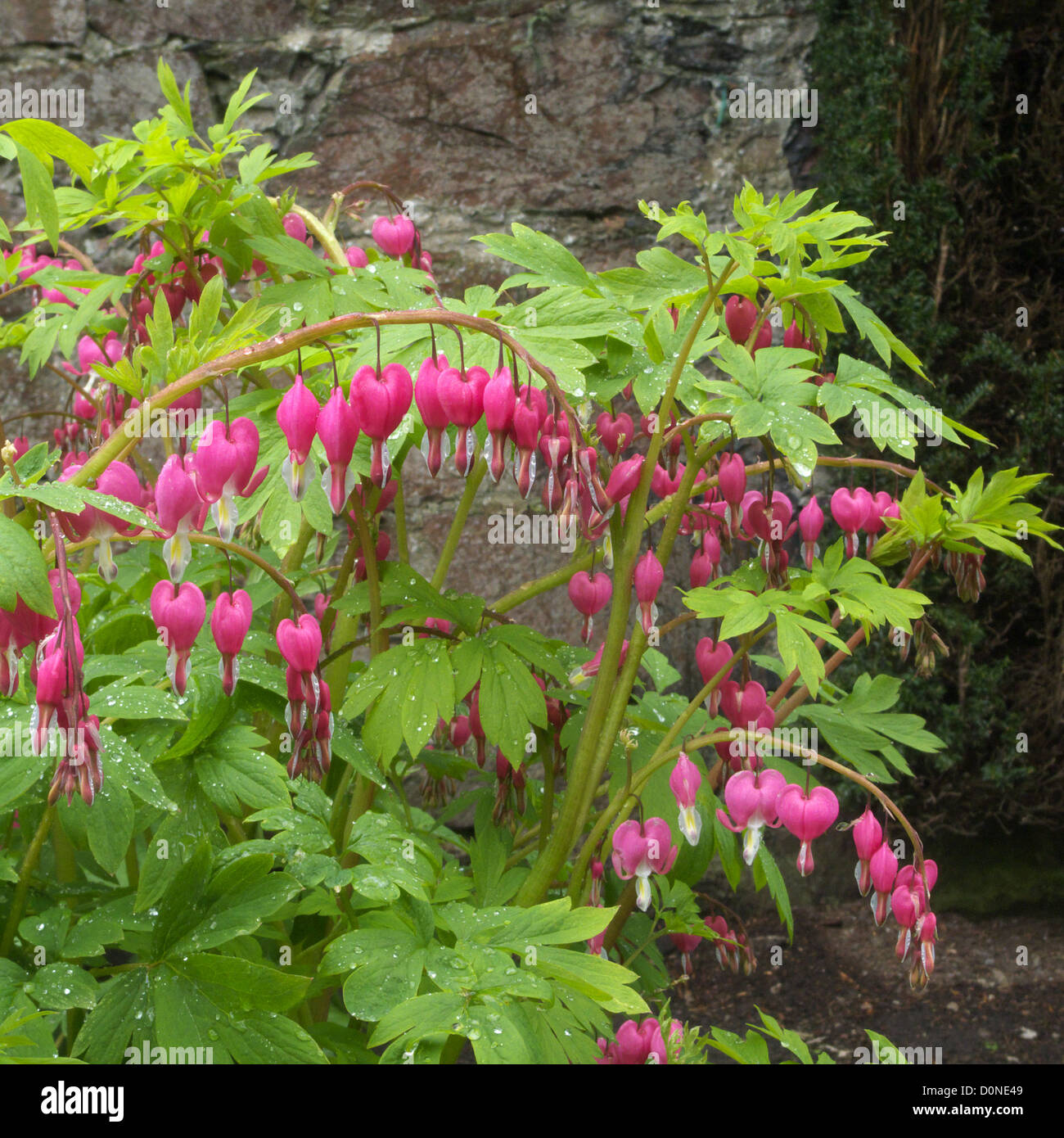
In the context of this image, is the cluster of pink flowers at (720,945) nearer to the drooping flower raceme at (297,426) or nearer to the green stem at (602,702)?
the green stem at (602,702)

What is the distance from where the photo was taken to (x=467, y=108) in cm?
348

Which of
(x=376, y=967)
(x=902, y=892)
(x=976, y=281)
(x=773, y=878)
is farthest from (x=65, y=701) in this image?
(x=976, y=281)

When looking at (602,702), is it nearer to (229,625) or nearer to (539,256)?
(229,625)

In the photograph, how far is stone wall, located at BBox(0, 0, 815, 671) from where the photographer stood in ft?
11.3

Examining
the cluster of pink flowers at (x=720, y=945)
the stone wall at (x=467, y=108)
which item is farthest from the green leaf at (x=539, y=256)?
the stone wall at (x=467, y=108)

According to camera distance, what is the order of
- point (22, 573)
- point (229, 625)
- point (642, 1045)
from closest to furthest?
point (22, 573), point (229, 625), point (642, 1045)

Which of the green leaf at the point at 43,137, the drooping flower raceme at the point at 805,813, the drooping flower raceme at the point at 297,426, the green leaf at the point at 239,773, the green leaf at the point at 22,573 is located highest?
the green leaf at the point at 43,137

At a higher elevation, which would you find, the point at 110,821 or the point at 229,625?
the point at 229,625

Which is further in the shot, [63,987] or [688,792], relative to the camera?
[688,792]

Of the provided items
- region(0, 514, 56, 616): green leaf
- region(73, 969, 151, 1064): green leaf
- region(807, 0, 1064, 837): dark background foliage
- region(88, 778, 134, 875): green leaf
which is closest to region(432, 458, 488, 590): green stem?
region(88, 778, 134, 875): green leaf

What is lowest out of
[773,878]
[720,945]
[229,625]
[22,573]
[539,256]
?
[720,945]

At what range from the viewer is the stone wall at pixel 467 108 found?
3.46 m

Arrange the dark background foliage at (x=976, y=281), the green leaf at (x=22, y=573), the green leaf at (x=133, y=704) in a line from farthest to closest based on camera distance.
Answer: the dark background foliage at (x=976, y=281) → the green leaf at (x=133, y=704) → the green leaf at (x=22, y=573)

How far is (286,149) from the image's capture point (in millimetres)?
3516
